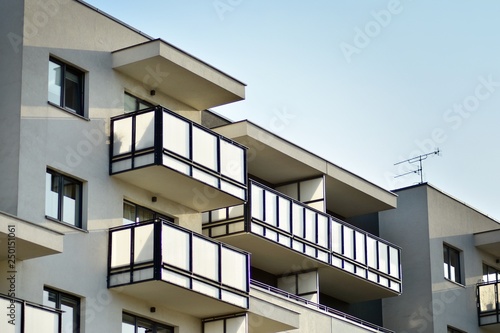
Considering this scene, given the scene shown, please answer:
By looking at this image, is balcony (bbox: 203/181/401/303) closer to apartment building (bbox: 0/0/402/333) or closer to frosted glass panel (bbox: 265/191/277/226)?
frosted glass panel (bbox: 265/191/277/226)

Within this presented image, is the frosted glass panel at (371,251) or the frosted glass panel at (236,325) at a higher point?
the frosted glass panel at (371,251)

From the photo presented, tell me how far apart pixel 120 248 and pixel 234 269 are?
4.12 meters

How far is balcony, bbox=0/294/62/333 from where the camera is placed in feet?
107

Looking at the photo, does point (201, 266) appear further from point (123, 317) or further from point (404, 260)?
Answer: point (404, 260)

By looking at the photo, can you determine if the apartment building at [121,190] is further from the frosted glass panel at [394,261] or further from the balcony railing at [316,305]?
the frosted glass panel at [394,261]

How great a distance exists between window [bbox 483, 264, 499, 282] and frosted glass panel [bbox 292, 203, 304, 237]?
46.6 feet

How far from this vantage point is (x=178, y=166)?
40.0m

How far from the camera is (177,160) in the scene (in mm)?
40031

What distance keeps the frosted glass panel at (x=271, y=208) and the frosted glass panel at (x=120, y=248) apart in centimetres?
859

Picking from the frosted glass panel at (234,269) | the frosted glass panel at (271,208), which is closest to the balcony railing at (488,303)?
the frosted glass panel at (271,208)

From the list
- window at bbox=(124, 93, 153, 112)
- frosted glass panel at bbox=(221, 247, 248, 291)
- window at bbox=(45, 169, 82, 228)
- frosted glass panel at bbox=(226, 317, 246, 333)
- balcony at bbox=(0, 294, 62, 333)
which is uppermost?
window at bbox=(124, 93, 153, 112)

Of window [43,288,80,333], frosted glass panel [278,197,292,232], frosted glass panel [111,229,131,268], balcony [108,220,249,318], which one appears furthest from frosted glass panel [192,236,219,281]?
frosted glass panel [278,197,292,232]

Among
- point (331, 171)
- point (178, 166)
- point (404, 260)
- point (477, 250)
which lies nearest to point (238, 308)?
point (178, 166)

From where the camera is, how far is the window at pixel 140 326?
1543 inches
